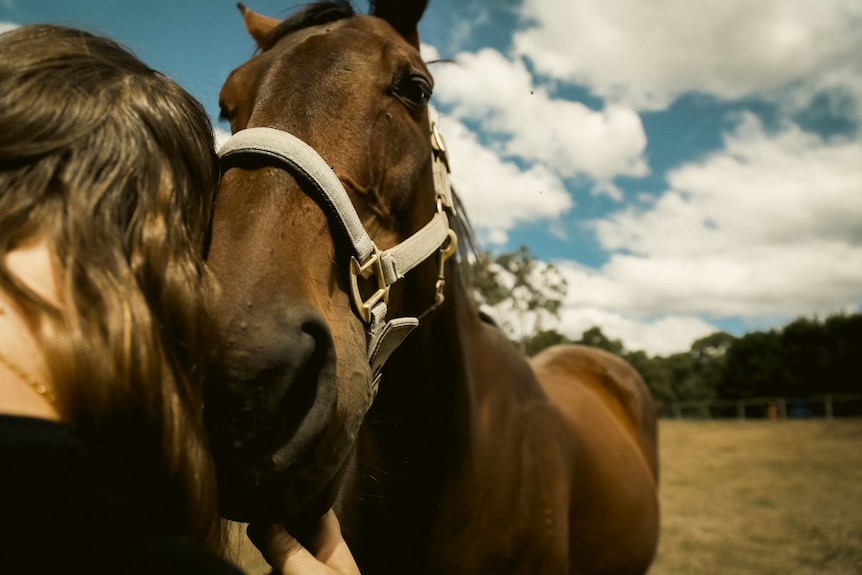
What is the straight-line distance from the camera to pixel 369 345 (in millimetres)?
1533

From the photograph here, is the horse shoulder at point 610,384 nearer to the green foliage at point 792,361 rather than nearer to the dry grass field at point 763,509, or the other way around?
the dry grass field at point 763,509

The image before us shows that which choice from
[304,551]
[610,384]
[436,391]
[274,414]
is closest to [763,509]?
[610,384]

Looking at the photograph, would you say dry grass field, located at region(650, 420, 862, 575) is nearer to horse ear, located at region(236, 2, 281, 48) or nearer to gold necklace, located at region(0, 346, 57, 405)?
horse ear, located at region(236, 2, 281, 48)

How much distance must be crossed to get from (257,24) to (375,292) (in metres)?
1.62

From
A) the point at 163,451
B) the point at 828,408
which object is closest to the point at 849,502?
the point at 163,451

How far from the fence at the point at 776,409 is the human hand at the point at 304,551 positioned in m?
31.9

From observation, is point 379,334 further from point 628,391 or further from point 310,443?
point 628,391

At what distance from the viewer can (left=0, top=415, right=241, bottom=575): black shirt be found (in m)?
0.57

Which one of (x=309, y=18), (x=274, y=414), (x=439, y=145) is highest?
(x=309, y=18)

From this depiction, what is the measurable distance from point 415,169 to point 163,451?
4.08ft

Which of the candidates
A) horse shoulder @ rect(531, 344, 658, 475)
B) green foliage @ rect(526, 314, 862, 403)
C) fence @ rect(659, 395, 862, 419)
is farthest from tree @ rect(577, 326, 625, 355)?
horse shoulder @ rect(531, 344, 658, 475)

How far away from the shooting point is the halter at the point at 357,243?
1.41 meters

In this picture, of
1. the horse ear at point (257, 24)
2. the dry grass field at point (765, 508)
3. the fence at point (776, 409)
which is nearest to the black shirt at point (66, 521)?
the horse ear at point (257, 24)

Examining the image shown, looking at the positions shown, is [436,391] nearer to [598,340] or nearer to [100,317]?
[100,317]
